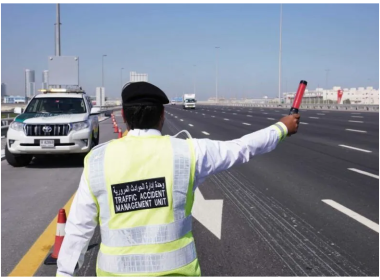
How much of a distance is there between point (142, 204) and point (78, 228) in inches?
14.3

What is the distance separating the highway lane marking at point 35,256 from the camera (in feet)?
15.3

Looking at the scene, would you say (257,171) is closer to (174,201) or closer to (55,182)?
(55,182)

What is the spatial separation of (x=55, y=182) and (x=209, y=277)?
641 centimetres

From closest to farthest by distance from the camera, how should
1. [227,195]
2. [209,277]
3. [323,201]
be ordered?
[209,277], [323,201], [227,195]

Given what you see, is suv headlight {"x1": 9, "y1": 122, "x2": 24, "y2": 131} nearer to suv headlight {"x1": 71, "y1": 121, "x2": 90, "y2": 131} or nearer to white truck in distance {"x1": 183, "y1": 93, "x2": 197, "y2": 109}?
suv headlight {"x1": 71, "y1": 121, "x2": 90, "y2": 131}

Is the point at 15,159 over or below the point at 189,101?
below

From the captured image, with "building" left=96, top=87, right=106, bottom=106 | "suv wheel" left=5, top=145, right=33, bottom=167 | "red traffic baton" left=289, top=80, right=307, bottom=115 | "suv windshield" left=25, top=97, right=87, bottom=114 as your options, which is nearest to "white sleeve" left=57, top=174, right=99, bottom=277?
"red traffic baton" left=289, top=80, right=307, bottom=115

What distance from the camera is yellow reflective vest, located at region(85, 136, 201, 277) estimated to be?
209 centimetres

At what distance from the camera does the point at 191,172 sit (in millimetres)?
2166

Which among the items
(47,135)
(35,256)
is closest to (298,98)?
(35,256)

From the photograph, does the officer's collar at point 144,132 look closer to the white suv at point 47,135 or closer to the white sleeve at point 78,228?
the white sleeve at point 78,228

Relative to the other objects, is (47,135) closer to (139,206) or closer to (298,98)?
(298,98)

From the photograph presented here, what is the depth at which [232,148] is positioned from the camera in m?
2.33

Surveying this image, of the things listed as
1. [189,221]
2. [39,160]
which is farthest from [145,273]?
[39,160]
